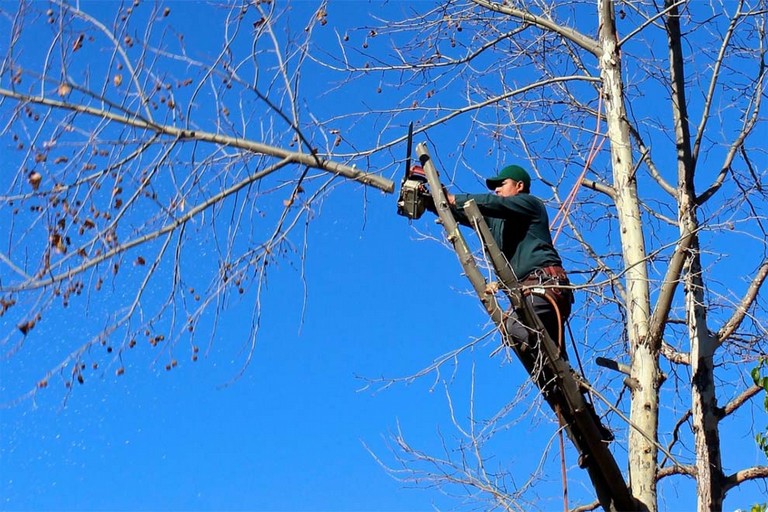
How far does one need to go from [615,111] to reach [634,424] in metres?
2.36

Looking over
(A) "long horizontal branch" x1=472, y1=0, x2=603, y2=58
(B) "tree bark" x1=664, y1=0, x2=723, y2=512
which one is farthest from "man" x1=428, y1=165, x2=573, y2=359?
(A) "long horizontal branch" x1=472, y1=0, x2=603, y2=58

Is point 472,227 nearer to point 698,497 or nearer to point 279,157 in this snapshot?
point 279,157

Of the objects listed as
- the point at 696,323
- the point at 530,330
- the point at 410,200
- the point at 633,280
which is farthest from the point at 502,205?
the point at 696,323

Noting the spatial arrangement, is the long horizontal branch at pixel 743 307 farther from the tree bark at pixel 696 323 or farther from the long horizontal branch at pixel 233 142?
the long horizontal branch at pixel 233 142

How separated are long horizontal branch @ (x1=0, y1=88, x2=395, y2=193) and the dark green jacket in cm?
71

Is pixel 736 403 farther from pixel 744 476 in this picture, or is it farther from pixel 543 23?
pixel 543 23

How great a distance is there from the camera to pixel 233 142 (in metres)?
5.71

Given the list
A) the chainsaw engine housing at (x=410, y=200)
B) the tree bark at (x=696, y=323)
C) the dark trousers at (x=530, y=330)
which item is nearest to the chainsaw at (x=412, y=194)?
the chainsaw engine housing at (x=410, y=200)

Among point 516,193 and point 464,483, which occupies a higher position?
point 516,193

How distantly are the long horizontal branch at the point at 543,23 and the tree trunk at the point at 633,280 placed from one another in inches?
6.5

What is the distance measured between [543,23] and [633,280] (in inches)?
88.9

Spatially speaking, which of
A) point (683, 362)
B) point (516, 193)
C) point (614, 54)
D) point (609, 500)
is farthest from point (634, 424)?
point (614, 54)

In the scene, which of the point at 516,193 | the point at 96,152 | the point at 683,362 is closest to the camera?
the point at 96,152

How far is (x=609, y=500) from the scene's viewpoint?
666cm
